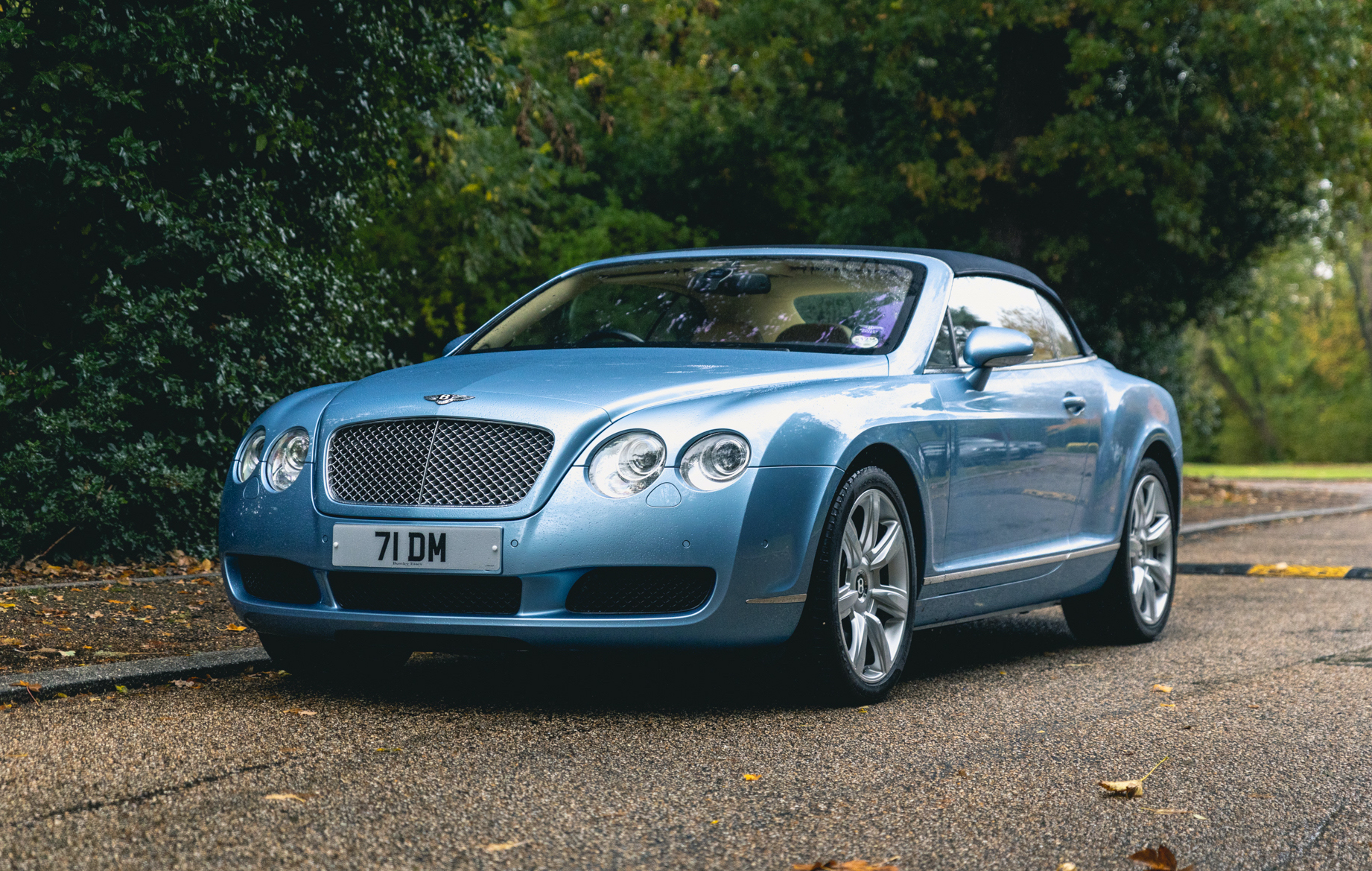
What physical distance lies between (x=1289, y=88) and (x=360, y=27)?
1100 centimetres

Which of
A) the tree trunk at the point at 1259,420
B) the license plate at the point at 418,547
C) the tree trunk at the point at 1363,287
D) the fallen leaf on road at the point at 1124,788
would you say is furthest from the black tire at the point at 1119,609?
the tree trunk at the point at 1259,420

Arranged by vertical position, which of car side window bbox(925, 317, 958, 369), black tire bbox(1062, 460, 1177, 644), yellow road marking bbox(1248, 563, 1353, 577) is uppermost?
car side window bbox(925, 317, 958, 369)

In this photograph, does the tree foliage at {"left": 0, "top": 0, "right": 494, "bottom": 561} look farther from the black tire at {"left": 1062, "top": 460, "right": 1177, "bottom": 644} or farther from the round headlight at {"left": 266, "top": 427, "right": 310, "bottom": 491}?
the black tire at {"left": 1062, "top": 460, "right": 1177, "bottom": 644}

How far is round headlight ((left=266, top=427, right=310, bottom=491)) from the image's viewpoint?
531 centimetres

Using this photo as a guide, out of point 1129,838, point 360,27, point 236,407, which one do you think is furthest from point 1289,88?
point 1129,838

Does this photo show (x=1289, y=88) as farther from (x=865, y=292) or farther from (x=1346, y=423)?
(x=1346, y=423)

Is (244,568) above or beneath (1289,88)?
beneath

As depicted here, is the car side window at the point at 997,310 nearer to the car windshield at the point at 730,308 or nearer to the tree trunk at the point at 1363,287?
the car windshield at the point at 730,308

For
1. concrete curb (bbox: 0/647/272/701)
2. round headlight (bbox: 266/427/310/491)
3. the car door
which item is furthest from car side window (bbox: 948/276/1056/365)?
concrete curb (bbox: 0/647/272/701)

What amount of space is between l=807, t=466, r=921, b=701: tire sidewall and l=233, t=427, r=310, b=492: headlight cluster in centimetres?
167

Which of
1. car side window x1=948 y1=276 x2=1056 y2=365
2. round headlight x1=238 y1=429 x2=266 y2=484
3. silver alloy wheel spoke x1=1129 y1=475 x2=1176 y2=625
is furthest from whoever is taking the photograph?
silver alloy wheel spoke x1=1129 y1=475 x2=1176 y2=625

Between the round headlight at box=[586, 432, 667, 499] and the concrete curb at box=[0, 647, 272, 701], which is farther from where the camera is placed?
the concrete curb at box=[0, 647, 272, 701]

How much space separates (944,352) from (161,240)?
4937mm

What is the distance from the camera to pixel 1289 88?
1716cm
